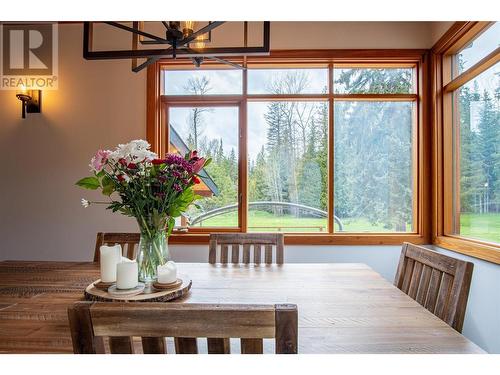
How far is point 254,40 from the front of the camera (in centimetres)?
283

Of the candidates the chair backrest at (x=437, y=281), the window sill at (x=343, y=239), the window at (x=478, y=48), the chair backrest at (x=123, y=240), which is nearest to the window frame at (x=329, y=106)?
the window sill at (x=343, y=239)

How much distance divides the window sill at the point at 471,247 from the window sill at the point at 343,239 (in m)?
0.24

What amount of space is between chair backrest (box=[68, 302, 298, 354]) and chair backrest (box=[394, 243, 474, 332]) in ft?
2.85

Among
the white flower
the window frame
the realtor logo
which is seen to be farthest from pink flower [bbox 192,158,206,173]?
the realtor logo

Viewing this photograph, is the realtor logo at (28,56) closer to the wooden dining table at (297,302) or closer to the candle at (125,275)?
the wooden dining table at (297,302)

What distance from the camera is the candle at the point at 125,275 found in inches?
49.1

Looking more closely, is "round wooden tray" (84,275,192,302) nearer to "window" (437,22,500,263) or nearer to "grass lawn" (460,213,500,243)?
"window" (437,22,500,263)

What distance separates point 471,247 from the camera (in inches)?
86.7

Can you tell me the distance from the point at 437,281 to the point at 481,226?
136 cm

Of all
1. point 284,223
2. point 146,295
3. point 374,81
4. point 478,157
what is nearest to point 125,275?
point 146,295

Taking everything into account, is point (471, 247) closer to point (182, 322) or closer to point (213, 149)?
point (213, 149)

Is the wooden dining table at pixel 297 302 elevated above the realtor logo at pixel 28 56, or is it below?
below

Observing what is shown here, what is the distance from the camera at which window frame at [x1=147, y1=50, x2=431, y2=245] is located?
2787 mm

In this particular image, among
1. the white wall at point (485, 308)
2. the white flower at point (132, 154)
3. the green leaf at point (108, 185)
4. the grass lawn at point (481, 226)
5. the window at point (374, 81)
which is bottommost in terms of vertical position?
the white wall at point (485, 308)
